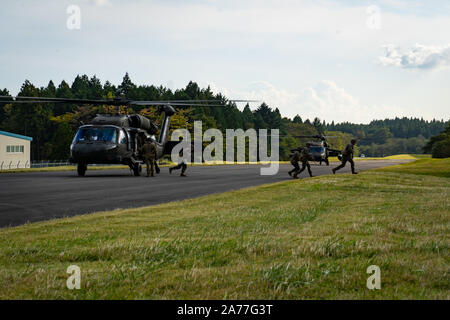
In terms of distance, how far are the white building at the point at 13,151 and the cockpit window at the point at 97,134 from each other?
39.0 m

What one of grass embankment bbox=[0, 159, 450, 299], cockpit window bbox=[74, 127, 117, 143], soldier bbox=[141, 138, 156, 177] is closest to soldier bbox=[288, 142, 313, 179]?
soldier bbox=[141, 138, 156, 177]

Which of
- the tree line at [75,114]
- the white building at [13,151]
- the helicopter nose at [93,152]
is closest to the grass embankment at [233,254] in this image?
the helicopter nose at [93,152]

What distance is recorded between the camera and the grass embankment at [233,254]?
4.30 metres

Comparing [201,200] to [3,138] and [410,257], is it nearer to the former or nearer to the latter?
[410,257]

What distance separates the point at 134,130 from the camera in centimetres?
2877

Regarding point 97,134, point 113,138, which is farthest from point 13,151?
point 113,138

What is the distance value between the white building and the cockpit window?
128 feet

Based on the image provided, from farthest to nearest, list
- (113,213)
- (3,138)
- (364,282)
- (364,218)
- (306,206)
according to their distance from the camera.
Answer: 1. (3,138)
2. (306,206)
3. (113,213)
4. (364,218)
5. (364,282)

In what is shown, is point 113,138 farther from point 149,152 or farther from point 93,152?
point 149,152

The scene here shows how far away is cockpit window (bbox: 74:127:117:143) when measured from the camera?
26672 millimetres

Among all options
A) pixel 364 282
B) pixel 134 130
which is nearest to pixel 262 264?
pixel 364 282

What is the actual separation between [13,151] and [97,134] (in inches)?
1743

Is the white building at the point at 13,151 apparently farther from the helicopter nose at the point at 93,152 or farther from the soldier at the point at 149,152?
the helicopter nose at the point at 93,152
